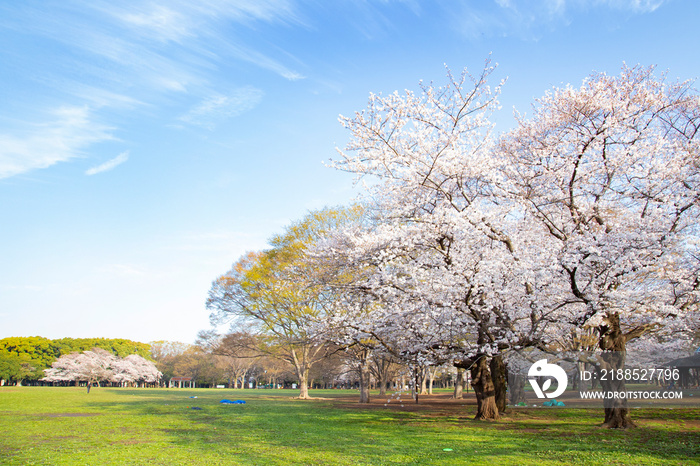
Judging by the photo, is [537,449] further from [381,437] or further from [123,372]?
[123,372]

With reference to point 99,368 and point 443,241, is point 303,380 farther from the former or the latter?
point 99,368

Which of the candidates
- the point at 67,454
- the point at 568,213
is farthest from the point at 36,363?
the point at 568,213

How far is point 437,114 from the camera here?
1426cm

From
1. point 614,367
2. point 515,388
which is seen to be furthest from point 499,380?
point 515,388

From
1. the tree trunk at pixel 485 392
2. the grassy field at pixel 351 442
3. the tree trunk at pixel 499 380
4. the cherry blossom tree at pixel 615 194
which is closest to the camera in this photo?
the grassy field at pixel 351 442

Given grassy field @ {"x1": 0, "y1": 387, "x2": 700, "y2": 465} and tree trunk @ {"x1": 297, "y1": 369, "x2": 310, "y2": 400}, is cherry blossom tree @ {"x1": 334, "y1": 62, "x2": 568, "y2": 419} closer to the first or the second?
grassy field @ {"x1": 0, "y1": 387, "x2": 700, "y2": 465}

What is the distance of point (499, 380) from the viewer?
18.7 m

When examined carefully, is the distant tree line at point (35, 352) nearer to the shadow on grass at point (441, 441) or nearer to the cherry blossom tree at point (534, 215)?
the shadow on grass at point (441, 441)

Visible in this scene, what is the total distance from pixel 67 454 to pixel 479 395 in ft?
44.1

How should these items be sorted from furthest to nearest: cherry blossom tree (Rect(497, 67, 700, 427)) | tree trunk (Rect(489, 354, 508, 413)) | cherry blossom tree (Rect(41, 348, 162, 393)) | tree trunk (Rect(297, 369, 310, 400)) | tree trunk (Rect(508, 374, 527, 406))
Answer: cherry blossom tree (Rect(41, 348, 162, 393)) < tree trunk (Rect(297, 369, 310, 400)) < tree trunk (Rect(508, 374, 527, 406)) < tree trunk (Rect(489, 354, 508, 413)) < cherry blossom tree (Rect(497, 67, 700, 427))

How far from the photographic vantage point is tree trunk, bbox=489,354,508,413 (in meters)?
18.2

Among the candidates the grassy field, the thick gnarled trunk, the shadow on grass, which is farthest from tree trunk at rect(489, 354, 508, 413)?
the thick gnarled trunk

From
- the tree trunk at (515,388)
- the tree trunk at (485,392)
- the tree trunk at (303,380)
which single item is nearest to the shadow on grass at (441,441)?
the tree trunk at (485,392)

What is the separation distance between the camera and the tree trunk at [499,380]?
18.2m
